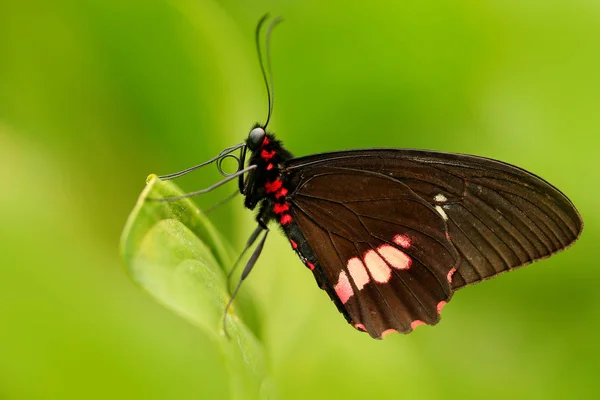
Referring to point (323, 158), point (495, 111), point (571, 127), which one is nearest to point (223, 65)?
point (323, 158)

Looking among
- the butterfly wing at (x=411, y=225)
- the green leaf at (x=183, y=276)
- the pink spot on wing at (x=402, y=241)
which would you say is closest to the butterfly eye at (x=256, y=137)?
the butterfly wing at (x=411, y=225)

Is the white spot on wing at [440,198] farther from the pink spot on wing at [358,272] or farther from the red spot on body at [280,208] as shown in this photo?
the red spot on body at [280,208]

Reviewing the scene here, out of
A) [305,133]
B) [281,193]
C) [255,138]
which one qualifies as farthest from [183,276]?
[305,133]

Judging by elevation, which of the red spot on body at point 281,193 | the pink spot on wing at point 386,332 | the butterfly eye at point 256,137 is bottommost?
the pink spot on wing at point 386,332

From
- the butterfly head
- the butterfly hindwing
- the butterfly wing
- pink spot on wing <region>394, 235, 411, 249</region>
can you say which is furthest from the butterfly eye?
pink spot on wing <region>394, 235, 411, 249</region>

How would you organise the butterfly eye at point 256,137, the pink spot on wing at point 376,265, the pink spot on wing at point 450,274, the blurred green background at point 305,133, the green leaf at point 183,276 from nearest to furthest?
the green leaf at point 183,276 < the blurred green background at point 305,133 < the butterfly eye at point 256,137 < the pink spot on wing at point 450,274 < the pink spot on wing at point 376,265

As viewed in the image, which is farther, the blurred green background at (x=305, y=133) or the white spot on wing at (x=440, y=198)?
the white spot on wing at (x=440, y=198)

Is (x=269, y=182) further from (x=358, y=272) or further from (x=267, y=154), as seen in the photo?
(x=358, y=272)
